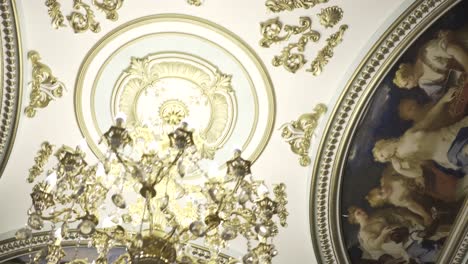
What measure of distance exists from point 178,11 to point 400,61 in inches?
109

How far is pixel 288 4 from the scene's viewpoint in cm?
597

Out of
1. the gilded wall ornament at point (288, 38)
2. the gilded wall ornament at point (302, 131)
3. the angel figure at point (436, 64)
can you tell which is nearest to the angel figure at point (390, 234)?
the gilded wall ornament at point (302, 131)

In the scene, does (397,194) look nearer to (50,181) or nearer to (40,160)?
(50,181)

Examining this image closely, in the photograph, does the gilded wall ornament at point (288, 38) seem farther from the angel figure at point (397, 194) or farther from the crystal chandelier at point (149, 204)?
the angel figure at point (397, 194)

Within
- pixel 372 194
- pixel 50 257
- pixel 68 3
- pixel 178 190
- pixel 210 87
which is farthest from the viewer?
pixel 372 194

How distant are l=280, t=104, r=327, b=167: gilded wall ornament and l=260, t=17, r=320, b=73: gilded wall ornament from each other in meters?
0.70

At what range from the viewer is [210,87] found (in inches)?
262

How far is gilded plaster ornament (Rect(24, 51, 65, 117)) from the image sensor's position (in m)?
6.36

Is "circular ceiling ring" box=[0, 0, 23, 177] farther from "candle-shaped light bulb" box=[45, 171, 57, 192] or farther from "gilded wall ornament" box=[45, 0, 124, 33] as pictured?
"candle-shaped light bulb" box=[45, 171, 57, 192]

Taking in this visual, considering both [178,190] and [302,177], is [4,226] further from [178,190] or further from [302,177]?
[302,177]

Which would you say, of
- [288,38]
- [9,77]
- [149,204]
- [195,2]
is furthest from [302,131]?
[9,77]

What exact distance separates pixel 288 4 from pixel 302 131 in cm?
174

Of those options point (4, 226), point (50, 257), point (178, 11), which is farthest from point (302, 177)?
point (4, 226)

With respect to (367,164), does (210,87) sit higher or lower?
higher
